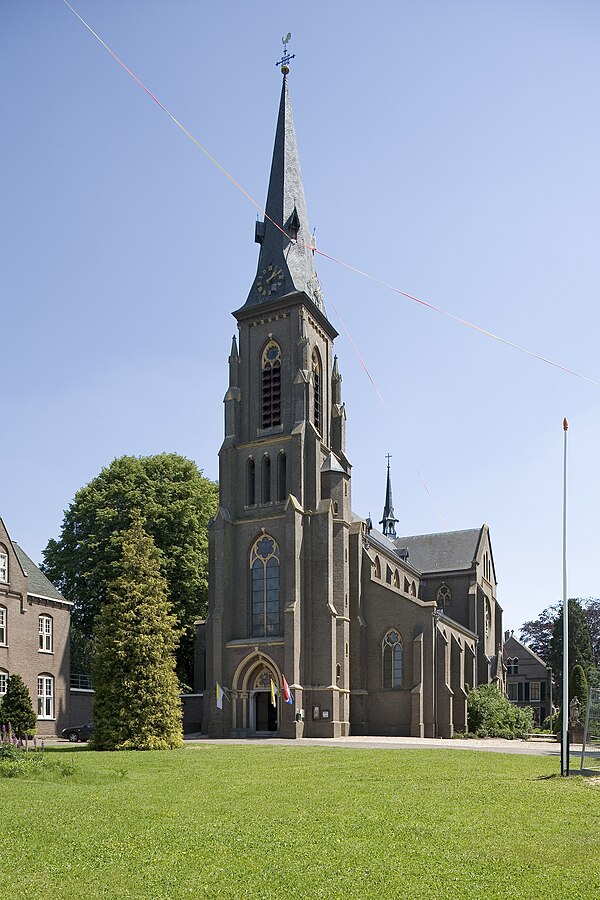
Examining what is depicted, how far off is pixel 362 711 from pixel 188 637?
12.8 metres

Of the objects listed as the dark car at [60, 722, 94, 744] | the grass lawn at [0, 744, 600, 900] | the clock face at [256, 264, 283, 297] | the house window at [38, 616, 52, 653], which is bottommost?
the dark car at [60, 722, 94, 744]

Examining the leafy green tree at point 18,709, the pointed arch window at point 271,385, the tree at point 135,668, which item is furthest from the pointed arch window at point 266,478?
the leafy green tree at point 18,709

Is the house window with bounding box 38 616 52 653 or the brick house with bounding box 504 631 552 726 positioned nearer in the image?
the house window with bounding box 38 616 52 653

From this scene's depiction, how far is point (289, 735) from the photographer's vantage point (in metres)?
43.4

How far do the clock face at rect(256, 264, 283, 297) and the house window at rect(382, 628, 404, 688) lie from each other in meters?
22.7

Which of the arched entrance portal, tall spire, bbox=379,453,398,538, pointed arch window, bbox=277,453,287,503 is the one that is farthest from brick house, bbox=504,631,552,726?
pointed arch window, bbox=277,453,287,503

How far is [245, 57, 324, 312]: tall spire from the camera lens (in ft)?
173

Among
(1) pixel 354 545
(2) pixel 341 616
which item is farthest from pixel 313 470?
(2) pixel 341 616

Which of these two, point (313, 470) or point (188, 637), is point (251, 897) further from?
point (188, 637)

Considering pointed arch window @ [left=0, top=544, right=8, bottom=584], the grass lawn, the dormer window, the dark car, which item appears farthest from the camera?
the dormer window

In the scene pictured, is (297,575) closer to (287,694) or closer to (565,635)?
(287,694)

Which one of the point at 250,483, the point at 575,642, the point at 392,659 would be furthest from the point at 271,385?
the point at 575,642

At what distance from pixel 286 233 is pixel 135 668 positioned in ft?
100

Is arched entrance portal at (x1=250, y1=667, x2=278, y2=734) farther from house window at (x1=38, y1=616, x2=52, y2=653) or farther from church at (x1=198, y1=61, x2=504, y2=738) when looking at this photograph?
house window at (x1=38, y1=616, x2=52, y2=653)
